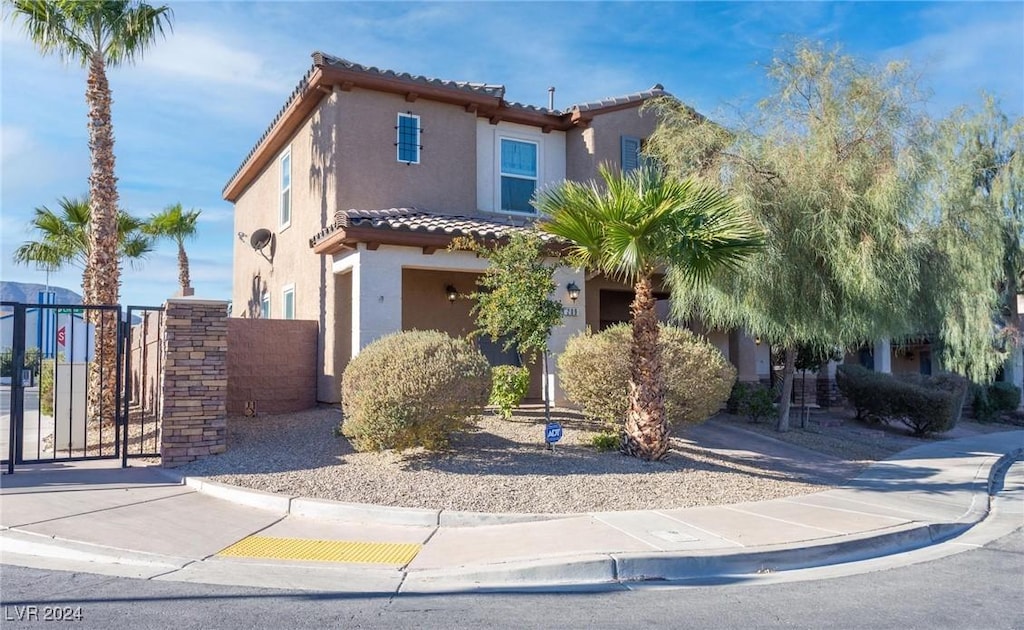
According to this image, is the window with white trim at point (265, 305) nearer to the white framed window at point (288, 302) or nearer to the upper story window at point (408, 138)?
the white framed window at point (288, 302)

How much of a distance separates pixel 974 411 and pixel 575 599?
21.8 m

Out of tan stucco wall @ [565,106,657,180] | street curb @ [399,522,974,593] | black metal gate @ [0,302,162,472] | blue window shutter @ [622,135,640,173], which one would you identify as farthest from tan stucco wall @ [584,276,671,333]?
street curb @ [399,522,974,593]

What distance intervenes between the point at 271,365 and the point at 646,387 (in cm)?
751

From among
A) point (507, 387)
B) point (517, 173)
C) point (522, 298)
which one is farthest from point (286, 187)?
point (522, 298)

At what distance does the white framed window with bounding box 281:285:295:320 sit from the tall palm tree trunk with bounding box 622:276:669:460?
9.01m

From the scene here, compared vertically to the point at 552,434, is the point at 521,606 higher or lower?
lower

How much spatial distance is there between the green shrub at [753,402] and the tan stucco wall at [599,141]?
19.0 ft

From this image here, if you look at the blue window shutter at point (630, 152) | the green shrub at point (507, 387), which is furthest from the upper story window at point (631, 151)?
the green shrub at point (507, 387)

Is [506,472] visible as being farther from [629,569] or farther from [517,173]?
[517,173]

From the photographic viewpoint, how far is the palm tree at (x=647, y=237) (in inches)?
Result: 383

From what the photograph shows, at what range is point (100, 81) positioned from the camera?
46.0 ft

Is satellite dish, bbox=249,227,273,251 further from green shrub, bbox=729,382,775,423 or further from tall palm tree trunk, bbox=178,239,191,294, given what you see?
green shrub, bbox=729,382,775,423

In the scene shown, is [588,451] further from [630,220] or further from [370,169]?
[370,169]

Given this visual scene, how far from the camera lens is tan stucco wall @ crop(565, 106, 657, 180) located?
17.0m
